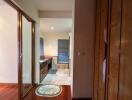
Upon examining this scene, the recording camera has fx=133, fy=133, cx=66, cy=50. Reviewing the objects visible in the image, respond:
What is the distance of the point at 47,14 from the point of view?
15.2 feet

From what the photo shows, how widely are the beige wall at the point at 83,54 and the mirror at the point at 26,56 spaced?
1.37 meters

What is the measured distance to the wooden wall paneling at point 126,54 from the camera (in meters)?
1.08

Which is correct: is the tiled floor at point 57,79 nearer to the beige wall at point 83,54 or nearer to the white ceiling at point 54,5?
the beige wall at point 83,54

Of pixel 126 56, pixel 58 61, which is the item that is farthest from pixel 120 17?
pixel 58 61

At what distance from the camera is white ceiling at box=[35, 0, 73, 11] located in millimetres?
3754

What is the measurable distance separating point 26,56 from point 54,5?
173 centimetres

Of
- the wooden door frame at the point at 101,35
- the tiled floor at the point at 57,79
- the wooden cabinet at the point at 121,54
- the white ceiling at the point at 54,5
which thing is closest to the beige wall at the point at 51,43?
the tiled floor at the point at 57,79

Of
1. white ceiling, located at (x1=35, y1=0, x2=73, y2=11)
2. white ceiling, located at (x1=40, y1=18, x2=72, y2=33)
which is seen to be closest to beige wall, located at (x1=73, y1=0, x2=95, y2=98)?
white ceiling, located at (x1=35, y1=0, x2=73, y2=11)

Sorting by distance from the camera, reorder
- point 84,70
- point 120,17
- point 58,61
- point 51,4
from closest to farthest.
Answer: point 120,17 < point 84,70 < point 51,4 < point 58,61

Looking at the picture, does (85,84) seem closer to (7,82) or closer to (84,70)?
(84,70)

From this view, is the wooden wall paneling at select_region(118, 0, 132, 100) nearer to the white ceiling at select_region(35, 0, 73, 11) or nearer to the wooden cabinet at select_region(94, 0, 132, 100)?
the wooden cabinet at select_region(94, 0, 132, 100)

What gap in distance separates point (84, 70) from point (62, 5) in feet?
6.91

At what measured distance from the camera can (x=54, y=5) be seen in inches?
159

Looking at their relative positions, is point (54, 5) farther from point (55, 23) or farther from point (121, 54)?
point (121, 54)
